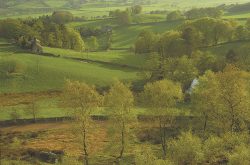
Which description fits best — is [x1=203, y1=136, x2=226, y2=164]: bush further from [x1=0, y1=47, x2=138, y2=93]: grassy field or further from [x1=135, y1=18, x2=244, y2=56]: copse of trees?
[x1=135, y1=18, x2=244, y2=56]: copse of trees

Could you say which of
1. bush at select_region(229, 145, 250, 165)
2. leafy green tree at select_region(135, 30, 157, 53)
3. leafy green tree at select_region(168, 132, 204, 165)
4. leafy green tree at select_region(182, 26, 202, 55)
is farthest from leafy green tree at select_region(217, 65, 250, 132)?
leafy green tree at select_region(135, 30, 157, 53)

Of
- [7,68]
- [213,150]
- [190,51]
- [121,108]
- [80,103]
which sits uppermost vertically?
[80,103]

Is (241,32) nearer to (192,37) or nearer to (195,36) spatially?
(195,36)

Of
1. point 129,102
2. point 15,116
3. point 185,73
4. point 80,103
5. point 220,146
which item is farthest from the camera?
point 185,73

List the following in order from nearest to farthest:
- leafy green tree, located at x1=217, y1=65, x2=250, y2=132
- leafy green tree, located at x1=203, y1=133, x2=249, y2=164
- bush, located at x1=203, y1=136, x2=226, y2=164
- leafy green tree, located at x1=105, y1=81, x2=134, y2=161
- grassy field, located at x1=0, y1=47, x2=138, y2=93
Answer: leafy green tree, located at x1=203, y1=133, x2=249, y2=164 → bush, located at x1=203, y1=136, x2=226, y2=164 → leafy green tree, located at x1=105, y1=81, x2=134, y2=161 → leafy green tree, located at x1=217, y1=65, x2=250, y2=132 → grassy field, located at x1=0, y1=47, x2=138, y2=93

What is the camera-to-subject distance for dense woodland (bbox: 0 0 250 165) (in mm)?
66688

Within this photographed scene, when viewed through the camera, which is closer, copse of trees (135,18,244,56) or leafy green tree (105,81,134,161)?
leafy green tree (105,81,134,161)

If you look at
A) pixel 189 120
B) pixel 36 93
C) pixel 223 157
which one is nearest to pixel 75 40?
pixel 36 93

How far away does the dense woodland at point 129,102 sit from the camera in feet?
219

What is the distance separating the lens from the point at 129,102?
231ft

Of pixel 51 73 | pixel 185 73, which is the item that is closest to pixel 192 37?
pixel 185 73

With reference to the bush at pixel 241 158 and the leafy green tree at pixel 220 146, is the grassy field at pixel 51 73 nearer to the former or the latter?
the leafy green tree at pixel 220 146

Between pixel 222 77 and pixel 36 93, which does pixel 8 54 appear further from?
pixel 222 77

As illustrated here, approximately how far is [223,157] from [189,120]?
24.2m
